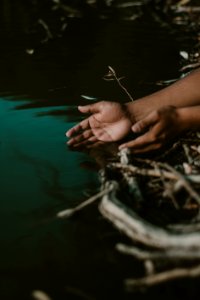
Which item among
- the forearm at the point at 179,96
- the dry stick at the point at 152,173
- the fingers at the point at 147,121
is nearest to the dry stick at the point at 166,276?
the dry stick at the point at 152,173

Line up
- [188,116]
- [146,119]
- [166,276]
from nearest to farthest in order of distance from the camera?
[166,276] < [146,119] < [188,116]

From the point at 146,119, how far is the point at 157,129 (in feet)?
0.30

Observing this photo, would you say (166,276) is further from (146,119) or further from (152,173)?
(146,119)

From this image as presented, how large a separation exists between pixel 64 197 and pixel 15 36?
293 centimetres

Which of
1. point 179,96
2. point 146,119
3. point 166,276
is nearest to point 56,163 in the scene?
point 146,119

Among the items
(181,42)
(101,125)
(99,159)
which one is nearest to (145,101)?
(101,125)

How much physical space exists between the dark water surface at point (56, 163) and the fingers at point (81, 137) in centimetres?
6

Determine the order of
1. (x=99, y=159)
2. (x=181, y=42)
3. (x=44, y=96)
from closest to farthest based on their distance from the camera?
(x=99, y=159) → (x=44, y=96) → (x=181, y=42)

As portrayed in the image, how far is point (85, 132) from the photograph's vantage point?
2.28 meters

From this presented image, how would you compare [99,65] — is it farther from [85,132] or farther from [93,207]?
[93,207]

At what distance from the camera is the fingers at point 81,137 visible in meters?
2.23

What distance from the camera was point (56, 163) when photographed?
2.06m

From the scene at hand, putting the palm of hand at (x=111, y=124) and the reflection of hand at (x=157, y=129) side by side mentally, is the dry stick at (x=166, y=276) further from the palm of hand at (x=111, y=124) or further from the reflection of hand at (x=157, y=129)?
the palm of hand at (x=111, y=124)

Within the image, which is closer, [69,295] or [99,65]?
[69,295]
